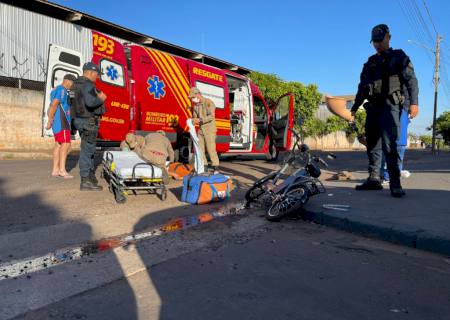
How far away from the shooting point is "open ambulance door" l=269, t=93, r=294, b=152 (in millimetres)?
10914

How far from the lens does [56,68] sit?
7.43 meters

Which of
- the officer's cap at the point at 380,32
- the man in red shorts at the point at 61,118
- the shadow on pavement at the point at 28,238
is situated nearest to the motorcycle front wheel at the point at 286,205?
the shadow on pavement at the point at 28,238

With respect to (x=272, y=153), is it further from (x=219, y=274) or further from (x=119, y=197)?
(x=219, y=274)

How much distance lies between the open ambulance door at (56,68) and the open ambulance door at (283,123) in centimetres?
558

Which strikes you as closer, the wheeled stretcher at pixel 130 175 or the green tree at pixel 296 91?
the wheeled stretcher at pixel 130 175

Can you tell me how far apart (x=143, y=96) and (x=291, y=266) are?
6.18 meters

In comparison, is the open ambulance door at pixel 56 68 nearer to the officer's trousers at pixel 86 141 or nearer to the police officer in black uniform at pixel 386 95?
the officer's trousers at pixel 86 141

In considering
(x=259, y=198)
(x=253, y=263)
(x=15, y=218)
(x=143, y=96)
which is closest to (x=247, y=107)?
(x=143, y=96)

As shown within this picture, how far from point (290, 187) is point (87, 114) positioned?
10.4 ft

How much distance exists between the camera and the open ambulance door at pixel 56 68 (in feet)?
24.1

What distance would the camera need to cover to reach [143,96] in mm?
8250

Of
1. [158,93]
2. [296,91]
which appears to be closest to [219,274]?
[158,93]

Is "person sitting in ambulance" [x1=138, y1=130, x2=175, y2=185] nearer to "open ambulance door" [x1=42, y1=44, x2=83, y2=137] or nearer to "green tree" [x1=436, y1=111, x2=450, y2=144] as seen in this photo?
"open ambulance door" [x1=42, y1=44, x2=83, y2=137]

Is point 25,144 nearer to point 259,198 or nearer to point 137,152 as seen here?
point 137,152
